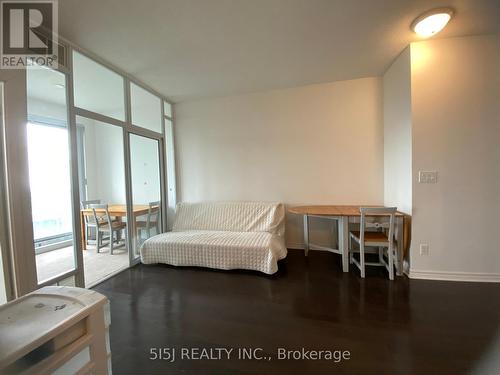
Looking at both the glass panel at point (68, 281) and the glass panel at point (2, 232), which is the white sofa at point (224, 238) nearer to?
the glass panel at point (68, 281)

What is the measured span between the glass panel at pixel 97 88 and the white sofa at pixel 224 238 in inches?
69.1

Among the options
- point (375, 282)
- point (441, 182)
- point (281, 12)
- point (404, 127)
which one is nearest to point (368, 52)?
point (404, 127)

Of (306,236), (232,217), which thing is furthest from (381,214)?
(232,217)

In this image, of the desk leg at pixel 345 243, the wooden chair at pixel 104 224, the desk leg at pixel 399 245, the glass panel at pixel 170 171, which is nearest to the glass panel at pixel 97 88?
the glass panel at pixel 170 171

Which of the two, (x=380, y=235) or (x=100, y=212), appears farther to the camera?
(x=100, y=212)

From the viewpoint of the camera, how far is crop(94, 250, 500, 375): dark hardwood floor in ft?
4.47

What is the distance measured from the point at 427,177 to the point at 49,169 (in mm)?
4598

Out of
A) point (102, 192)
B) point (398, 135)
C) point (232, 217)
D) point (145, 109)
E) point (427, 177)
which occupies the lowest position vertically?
point (232, 217)

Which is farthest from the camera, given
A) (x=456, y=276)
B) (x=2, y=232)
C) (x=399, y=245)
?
(x=399, y=245)

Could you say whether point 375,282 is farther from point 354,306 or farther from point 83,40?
point 83,40

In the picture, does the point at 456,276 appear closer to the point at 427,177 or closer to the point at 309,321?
the point at 427,177

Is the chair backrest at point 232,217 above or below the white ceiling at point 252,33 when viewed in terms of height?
below

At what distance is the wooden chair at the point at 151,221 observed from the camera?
3.41 meters

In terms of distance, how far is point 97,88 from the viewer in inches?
108
